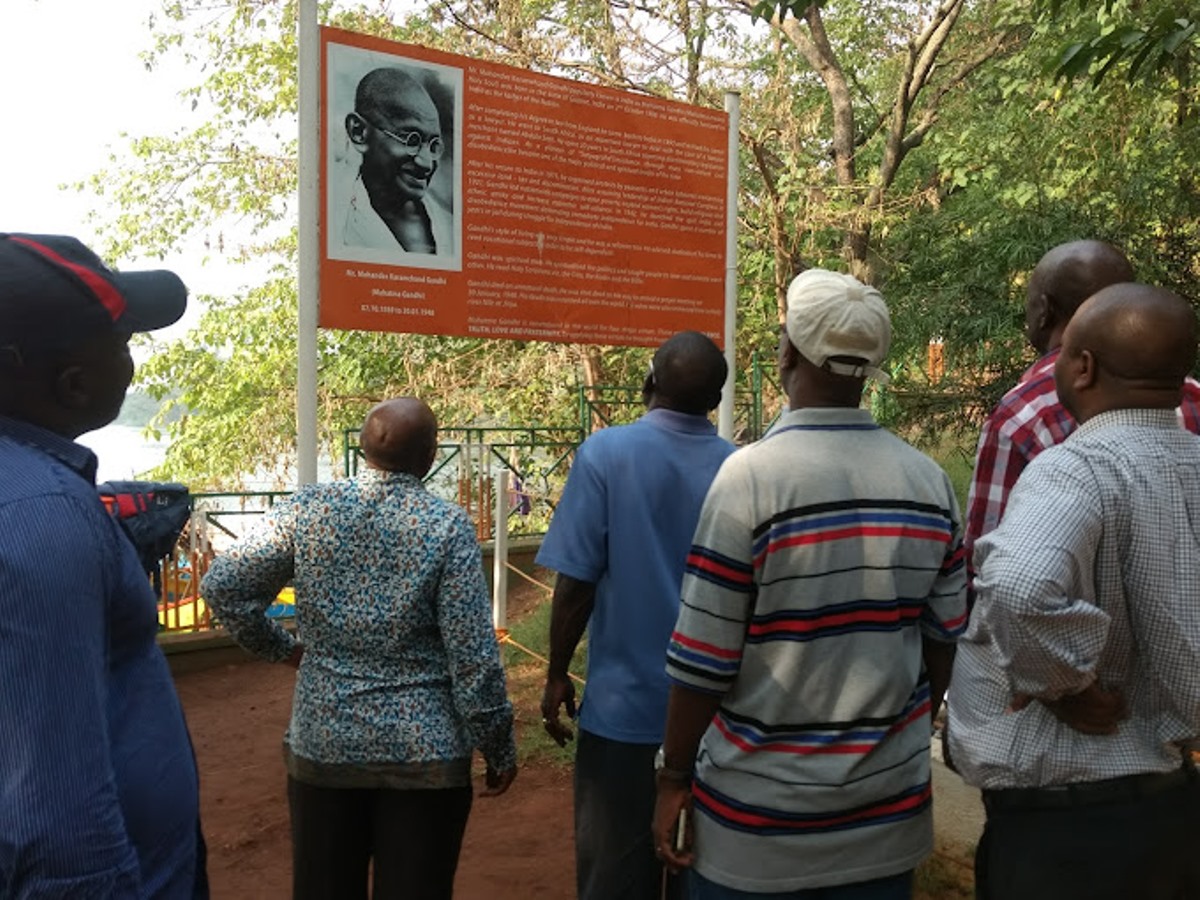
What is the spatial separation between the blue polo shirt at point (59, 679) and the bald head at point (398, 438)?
4.19 ft

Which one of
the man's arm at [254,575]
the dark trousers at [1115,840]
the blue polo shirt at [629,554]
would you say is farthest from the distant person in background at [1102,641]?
the man's arm at [254,575]

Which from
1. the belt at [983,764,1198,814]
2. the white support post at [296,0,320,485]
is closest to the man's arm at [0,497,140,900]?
the belt at [983,764,1198,814]

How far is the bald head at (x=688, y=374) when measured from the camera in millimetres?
2848

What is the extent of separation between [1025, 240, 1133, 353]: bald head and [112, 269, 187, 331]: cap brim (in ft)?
6.20

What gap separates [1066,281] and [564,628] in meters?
1.49

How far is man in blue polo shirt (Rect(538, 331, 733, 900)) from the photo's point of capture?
8.92ft

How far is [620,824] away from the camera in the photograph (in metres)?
2.71

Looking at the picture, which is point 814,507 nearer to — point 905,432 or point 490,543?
point 905,432

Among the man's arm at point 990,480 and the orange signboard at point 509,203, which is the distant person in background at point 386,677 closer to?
the man's arm at point 990,480

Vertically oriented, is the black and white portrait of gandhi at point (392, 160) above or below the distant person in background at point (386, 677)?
above

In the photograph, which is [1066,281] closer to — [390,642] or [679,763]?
[679,763]

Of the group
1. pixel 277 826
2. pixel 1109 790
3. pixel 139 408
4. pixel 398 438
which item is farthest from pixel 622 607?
pixel 139 408

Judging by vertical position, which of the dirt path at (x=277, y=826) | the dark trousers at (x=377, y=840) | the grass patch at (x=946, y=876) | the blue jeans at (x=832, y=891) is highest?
the blue jeans at (x=832, y=891)

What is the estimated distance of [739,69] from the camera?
1189 centimetres
